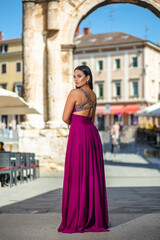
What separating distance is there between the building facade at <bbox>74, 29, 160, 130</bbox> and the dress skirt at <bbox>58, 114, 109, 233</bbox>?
178 ft

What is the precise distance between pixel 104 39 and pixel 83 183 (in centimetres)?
6228

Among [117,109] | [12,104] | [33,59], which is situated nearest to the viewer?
[12,104]

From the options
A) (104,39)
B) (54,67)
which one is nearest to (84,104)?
(54,67)

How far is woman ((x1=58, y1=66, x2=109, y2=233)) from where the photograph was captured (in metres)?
5.61

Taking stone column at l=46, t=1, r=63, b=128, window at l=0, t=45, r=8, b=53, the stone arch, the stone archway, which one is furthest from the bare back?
window at l=0, t=45, r=8, b=53

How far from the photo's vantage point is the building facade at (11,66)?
68.4 metres

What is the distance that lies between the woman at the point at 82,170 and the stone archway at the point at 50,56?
334 inches

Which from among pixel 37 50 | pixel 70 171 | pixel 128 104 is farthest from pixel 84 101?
pixel 128 104

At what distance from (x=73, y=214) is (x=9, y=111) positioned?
818 cm

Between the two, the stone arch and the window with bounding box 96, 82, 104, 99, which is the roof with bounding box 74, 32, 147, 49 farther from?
the stone arch

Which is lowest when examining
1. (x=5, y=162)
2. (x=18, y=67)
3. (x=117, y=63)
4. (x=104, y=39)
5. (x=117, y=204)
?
(x=117, y=204)

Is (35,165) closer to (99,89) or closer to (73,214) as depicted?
(73,214)

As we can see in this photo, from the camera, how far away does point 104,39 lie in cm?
6675

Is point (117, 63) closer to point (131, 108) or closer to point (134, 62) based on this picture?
point (134, 62)
